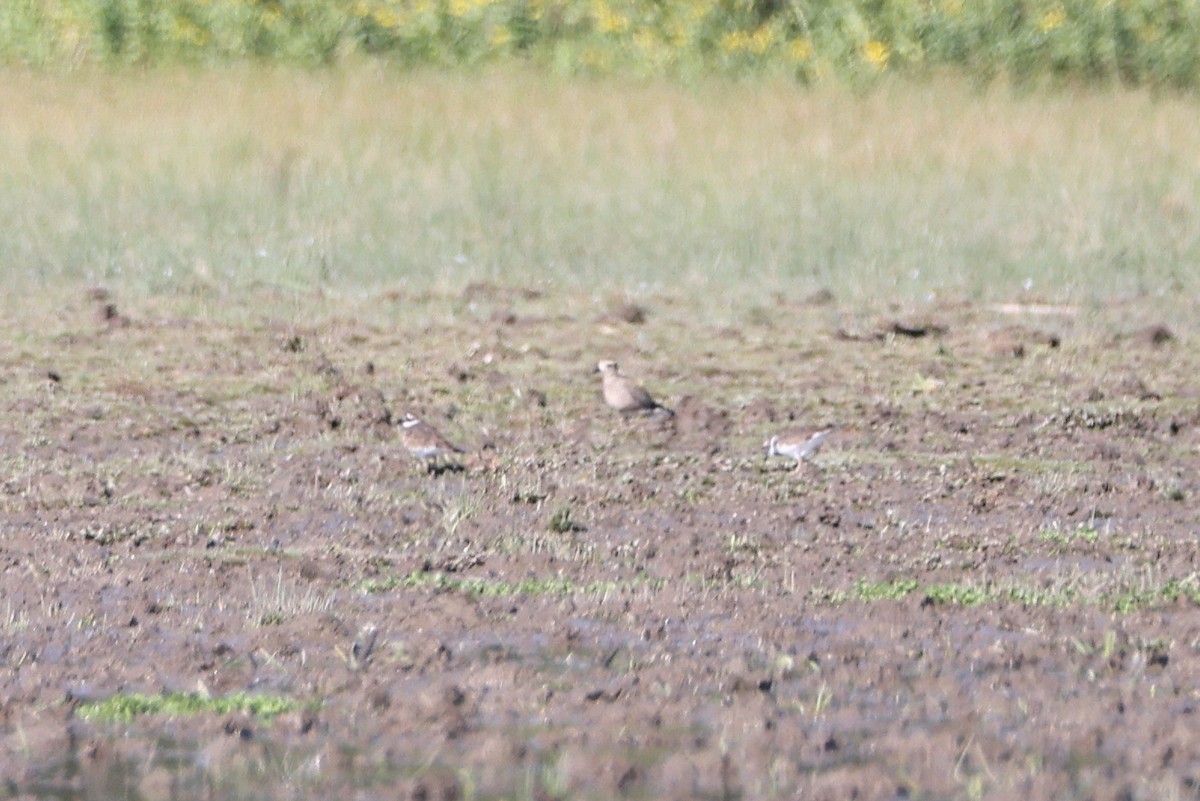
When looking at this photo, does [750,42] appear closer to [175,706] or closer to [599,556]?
[599,556]

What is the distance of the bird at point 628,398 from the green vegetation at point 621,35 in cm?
972

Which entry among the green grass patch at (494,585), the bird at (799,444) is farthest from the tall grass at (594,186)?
the green grass patch at (494,585)

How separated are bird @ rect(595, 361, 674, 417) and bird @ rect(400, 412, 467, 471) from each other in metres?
1.26

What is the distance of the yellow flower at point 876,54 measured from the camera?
20.0 meters

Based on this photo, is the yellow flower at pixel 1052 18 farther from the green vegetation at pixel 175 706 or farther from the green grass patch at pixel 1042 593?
the green vegetation at pixel 175 706

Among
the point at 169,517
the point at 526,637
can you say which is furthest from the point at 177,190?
the point at 526,637

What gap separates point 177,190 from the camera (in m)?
16.2

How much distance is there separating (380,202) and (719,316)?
366 centimetres

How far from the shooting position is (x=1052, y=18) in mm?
21328

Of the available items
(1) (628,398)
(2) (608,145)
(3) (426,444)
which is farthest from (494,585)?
(2) (608,145)

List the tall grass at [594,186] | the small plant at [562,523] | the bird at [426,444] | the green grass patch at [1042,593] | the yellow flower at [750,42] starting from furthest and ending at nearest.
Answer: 1. the yellow flower at [750,42]
2. the tall grass at [594,186]
3. the bird at [426,444]
4. the small plant at [562,523]
5. the green grass patch at [1042,593]

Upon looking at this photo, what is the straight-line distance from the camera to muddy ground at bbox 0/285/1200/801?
5.30 metres

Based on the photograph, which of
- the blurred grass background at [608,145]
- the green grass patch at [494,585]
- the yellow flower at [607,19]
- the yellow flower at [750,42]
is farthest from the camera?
the yellow flower at [607,19]

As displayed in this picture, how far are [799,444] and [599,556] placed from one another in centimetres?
212
